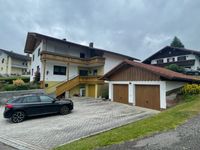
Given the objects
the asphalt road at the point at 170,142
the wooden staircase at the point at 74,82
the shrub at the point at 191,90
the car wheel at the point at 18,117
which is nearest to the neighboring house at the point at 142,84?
the shrub at the point at 191,90

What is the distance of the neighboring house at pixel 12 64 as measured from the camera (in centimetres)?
3828

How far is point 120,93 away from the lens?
15828 millimetres

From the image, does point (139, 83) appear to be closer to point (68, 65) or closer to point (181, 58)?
point (68, 65)

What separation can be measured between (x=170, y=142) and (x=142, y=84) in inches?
379

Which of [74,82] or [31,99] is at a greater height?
[74,82]

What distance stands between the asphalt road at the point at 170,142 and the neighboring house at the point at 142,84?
697 cm

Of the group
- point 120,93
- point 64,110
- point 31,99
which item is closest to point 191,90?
point 120,93

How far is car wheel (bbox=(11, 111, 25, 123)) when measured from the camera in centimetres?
929

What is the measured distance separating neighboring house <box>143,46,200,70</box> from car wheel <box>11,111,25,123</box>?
28.8 m

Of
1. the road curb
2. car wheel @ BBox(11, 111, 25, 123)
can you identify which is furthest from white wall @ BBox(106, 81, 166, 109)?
the road curb

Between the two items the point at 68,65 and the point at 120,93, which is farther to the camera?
the point at 68,65

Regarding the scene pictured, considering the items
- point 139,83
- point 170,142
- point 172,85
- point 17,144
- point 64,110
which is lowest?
point 17,144

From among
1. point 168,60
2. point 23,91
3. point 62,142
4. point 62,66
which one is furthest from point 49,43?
point 168,60

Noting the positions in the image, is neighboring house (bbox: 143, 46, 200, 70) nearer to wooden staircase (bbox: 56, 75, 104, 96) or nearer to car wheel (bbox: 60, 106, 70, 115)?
wooden staircase (bbox: 56, 75, 104, 96)
